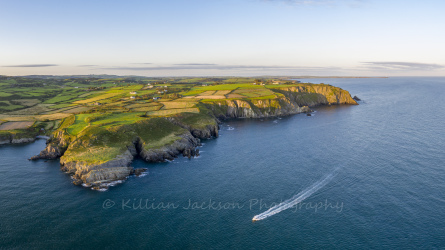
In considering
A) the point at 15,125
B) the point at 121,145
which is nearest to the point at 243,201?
the point at 121,145

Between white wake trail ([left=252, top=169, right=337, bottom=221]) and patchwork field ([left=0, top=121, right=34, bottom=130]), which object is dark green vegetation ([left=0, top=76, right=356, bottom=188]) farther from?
white wake trail ([left=252, top=169, right=337, bottom=221])

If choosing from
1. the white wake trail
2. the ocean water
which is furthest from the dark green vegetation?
the white wake trail

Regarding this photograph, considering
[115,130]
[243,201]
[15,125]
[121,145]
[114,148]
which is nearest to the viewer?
[243,201]

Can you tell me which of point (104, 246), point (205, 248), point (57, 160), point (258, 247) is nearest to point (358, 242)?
point (258, 247)

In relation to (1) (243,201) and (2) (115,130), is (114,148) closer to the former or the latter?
(2) (115,130)

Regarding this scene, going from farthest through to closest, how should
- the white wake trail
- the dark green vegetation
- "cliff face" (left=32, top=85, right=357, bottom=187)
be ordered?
the dark green vegetation < "cliff face" (left=32, top=85, right=357, bottom=187) < the white wake trail

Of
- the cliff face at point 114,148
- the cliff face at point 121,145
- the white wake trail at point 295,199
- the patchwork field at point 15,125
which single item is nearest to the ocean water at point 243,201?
the white wake trail at point 295,199
